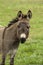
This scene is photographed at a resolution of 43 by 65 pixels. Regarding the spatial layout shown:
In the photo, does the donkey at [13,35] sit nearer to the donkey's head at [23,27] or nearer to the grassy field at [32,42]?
the donkey's head at [23,27]

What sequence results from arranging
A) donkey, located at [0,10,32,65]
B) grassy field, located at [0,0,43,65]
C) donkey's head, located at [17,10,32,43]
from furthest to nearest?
grassy field, located at [0,0,43,65] → donkey, located at [0,10,32,65] → donkey's head, located at [17,10,32,43]

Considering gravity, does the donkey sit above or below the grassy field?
above

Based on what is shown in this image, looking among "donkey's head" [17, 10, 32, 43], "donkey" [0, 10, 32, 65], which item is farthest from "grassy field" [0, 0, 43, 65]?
"donkey's head" [17, 10, 32, 43]

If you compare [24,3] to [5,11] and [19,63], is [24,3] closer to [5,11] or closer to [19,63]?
[5,11]

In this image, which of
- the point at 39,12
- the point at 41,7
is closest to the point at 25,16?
the point at 39,12

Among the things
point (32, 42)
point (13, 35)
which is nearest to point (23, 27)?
point (13, 35)

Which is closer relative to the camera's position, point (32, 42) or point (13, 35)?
point (13, 35)

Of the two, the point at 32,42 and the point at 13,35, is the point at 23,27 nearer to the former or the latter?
the point at 13,35

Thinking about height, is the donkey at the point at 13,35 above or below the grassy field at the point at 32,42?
above

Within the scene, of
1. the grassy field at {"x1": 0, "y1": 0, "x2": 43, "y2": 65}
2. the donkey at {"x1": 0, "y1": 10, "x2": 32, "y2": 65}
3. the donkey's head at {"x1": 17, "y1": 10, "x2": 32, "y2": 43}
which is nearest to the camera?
the donkey's head at {"x1": 17, "y1": 10, "x2": 32, "y2": 43}

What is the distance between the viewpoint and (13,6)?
2442cm

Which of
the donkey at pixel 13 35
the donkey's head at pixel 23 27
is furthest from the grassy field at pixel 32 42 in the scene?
the donkey's head at pixel 23 27

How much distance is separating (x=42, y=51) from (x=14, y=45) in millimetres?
2360

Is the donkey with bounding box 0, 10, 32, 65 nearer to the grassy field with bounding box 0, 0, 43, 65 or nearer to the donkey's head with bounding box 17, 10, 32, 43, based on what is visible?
the donkey's head with bounding box 17, 10, 32, 43
